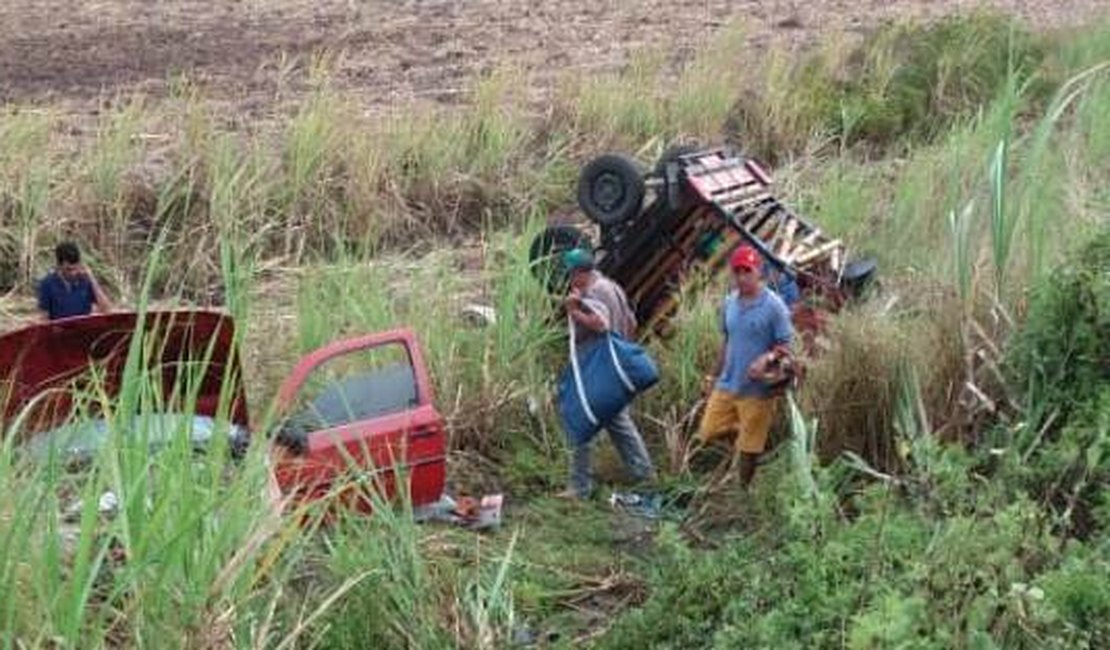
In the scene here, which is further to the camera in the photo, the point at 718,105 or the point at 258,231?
the point at 718,105

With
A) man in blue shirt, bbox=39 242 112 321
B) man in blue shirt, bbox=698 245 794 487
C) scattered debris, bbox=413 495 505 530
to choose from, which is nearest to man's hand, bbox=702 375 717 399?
man in blue shirt, bbox=698 245 794 487

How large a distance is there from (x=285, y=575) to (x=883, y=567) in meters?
1.70

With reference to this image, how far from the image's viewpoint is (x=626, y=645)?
575 centimetres

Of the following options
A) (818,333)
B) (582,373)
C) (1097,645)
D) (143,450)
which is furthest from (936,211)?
(143,450)

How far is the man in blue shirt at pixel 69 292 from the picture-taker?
948cm

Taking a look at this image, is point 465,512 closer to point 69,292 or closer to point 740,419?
point 740,419

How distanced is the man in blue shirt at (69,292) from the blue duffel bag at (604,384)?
2.71 m

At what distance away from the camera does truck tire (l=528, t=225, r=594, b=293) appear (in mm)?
9922

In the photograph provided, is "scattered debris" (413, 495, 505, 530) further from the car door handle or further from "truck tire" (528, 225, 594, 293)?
"truck tire" (528, 225, 594, 293)

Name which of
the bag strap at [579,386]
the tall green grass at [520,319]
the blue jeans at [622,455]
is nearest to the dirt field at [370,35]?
the tall green grass at [520,319]

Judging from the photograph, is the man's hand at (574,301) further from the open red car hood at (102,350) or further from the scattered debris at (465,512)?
the open red car hood at (102,350)

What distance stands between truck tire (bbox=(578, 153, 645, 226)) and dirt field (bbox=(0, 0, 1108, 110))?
676cm

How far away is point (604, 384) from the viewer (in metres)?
8.48

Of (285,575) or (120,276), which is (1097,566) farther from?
(120,276)
